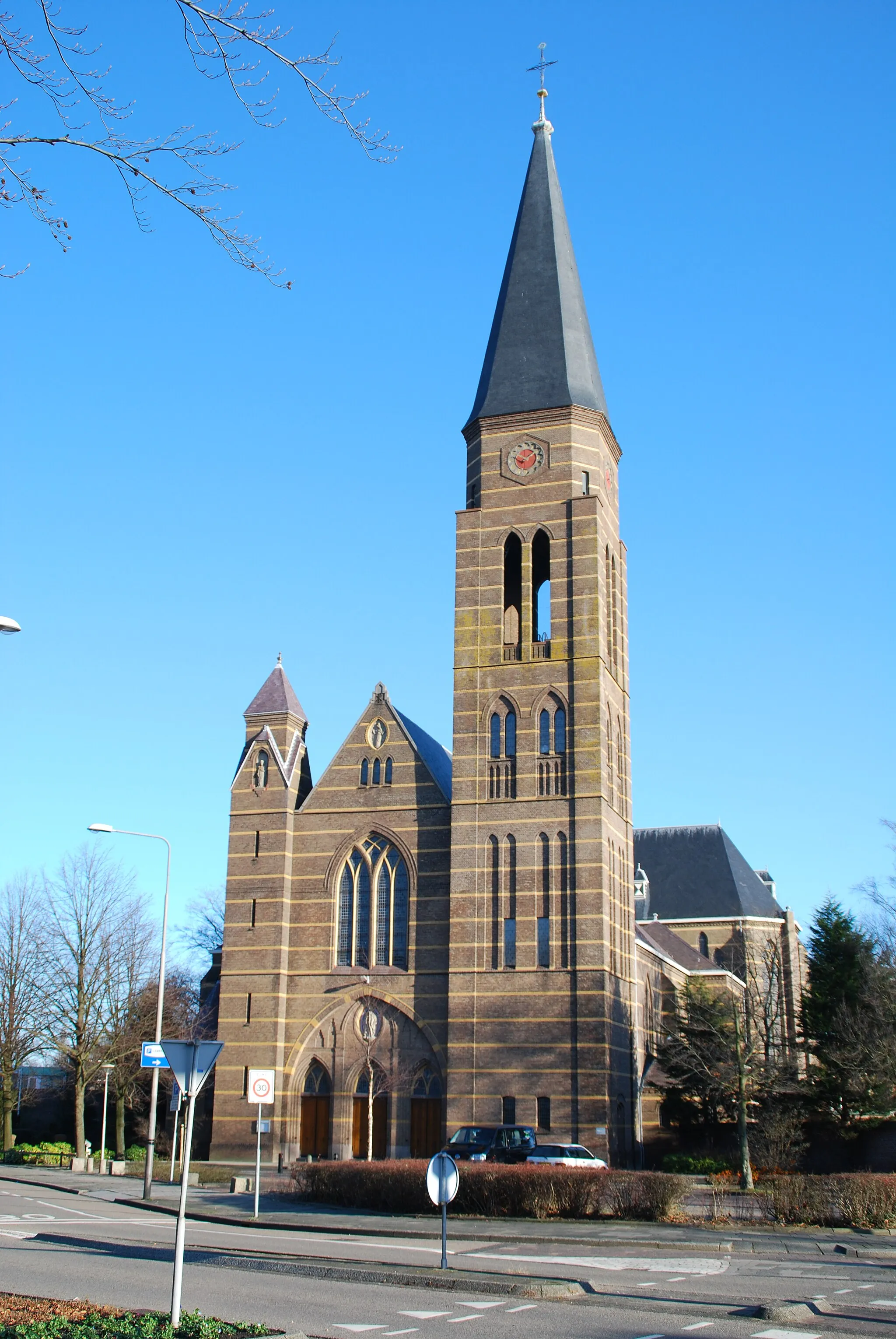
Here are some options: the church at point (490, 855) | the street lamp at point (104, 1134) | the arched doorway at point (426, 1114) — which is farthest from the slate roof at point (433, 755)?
the street lamp at point (104, 1134)

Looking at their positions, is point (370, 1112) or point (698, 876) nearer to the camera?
point (370, 1112)

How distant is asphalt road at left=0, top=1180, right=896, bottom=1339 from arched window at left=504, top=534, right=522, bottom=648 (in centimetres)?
2548

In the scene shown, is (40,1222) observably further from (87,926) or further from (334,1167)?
(87,926)

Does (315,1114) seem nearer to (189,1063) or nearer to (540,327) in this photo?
(540,327)

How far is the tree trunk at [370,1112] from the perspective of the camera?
39.8m

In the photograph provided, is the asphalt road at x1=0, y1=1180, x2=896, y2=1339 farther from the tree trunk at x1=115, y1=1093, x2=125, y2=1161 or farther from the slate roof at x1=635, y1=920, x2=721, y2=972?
the slate roof at x1=635, y1=920, x2=721, y2=972

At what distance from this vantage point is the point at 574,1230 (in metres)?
21.1

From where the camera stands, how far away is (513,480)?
1767 inches

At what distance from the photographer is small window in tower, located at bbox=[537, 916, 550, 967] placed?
131 ft

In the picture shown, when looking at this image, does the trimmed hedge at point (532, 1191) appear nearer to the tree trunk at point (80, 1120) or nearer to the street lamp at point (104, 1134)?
the street lamp at point (104, 1134)

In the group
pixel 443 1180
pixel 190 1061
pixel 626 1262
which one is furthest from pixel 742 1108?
pixel 190 1061

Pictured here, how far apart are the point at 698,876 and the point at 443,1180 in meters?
57.5

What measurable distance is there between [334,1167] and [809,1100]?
21.2 m

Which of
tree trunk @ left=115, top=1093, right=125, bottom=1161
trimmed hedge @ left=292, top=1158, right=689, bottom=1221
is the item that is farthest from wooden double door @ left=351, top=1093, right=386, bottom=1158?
tree trunk @ left=115, top=1093, right=125, bottom=1161
